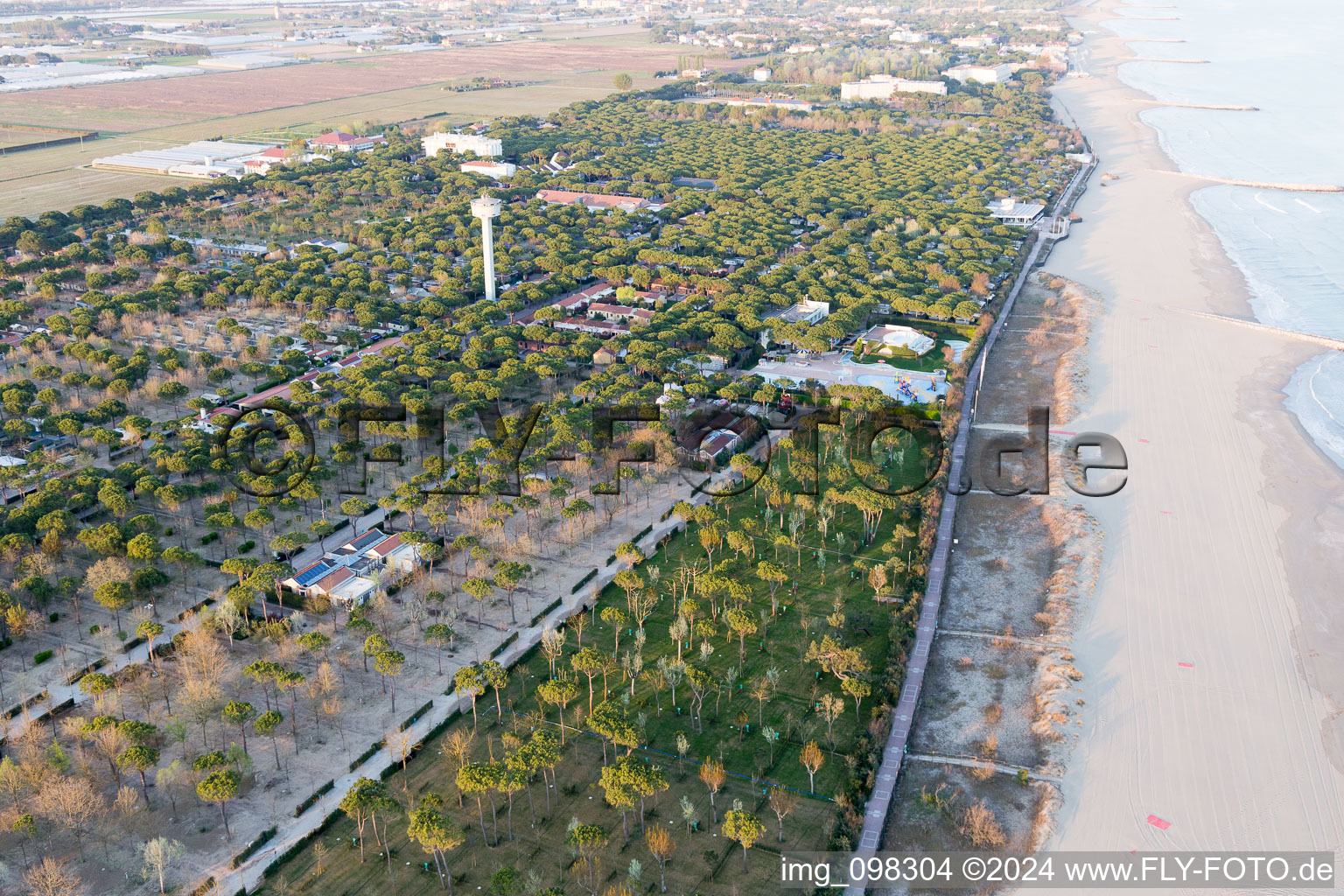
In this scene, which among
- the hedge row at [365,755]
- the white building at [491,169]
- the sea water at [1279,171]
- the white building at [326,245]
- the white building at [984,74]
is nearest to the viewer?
the hedge row at [365,755]

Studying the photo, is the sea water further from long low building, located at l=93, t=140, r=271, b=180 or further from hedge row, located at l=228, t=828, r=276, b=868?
long low building, located at l=93, t=140, r=271, b=180

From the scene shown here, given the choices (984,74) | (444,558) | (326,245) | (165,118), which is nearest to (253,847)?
(444,558)

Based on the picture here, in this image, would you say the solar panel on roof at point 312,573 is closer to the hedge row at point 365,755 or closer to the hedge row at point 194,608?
the hedge row at point 194,608

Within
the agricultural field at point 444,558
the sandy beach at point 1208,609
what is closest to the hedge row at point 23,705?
the agricultural field at point 444,558

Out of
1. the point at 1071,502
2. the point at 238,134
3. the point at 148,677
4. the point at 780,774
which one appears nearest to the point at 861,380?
the point at 1071,502

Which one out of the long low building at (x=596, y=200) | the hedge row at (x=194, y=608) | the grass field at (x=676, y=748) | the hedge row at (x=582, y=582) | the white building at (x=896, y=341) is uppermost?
the long low building at (x=596, y=200)

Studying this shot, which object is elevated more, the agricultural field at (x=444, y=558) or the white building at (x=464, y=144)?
the white building at (x=464, y=144)

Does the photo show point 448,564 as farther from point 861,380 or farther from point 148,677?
point 861,380

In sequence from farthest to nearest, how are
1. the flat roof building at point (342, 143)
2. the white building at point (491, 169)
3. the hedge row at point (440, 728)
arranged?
the flat roof building at point (342, 143) < the white building at point (491, 169) < the hedge row at point (440, 728)
